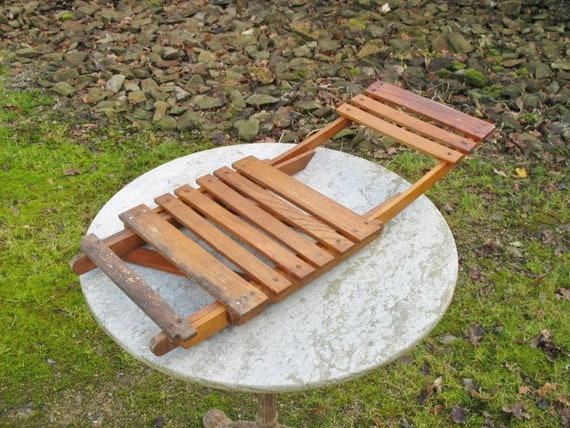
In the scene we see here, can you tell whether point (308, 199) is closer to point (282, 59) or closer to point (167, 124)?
point (167, 124)

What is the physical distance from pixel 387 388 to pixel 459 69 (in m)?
3.44

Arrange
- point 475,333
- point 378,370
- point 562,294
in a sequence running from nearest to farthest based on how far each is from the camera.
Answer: point 378,370 → point 475,333 → point 562,294

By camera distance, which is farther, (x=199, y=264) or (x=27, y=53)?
(x=27, y=53)

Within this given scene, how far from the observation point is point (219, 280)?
6.56 feet

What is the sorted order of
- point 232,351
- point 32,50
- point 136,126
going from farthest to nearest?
point 32,50
point 136,126
point 232,351

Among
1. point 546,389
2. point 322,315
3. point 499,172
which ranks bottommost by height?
point 546,389

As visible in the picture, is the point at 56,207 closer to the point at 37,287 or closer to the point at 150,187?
the point at 37,287

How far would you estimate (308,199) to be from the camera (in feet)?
7.93

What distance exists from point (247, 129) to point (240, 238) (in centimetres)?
292

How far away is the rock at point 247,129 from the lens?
5.01 metres

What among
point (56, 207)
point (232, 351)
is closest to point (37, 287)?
point (56, 207)

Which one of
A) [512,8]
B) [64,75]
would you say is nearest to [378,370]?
[64,75]

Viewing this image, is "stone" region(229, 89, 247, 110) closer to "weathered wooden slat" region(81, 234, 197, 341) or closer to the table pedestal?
the table pedestal

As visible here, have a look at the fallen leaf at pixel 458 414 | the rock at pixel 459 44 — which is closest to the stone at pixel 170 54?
the rock at pixel 459 44
